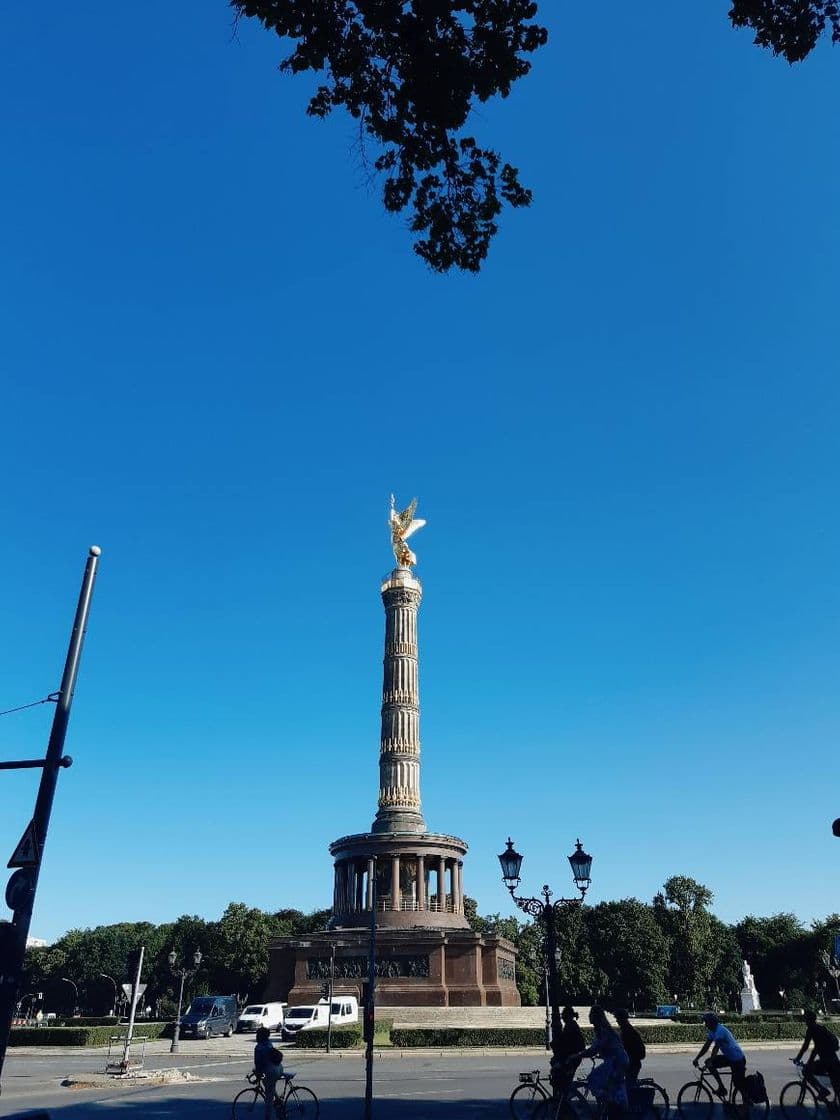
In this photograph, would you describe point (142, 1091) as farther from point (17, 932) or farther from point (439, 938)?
point (439, 938)

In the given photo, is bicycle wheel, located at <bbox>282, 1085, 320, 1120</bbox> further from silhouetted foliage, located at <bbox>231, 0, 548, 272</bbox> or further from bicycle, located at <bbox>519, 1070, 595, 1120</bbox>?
silhouetted foliage, located at <bbox>231, 0, 548, 272</bbox>

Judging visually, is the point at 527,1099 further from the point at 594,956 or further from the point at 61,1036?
the point at 594,956

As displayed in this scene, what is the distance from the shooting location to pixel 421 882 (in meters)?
50.2

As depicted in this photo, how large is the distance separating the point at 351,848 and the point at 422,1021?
42.7 feet

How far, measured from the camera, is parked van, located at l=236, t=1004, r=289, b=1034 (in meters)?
37.6

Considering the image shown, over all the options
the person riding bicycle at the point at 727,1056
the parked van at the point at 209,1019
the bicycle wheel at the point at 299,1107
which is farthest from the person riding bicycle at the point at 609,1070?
the parked van at the point at 209,1019

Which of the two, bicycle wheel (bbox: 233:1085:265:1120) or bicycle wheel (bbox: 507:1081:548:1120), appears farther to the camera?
bicycle wheel (bbox: 233:1085:265:1120)

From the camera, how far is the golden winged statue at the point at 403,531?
199 feet

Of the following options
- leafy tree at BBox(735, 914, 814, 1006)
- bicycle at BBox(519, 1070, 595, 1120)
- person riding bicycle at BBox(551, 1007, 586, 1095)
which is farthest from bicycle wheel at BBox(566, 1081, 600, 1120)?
leafy tree at BBox(735, 914, 814, 1006)

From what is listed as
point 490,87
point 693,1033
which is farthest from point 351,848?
point 490,87

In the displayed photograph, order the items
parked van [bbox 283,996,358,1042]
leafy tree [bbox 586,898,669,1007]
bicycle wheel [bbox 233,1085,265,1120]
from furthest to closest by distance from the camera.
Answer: leafy tree [bbox 586,898,669,1007] < parked van [bbox 283,996,358,1042] < bicycle wheel [bbox 233,1085,265,1120]

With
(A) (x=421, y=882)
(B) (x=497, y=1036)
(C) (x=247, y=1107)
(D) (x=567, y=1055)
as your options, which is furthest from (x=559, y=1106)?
(A) (x=421, y=882)

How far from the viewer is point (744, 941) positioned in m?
85.2

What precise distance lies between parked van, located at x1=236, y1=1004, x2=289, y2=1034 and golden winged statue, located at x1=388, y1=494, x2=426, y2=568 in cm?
3004
